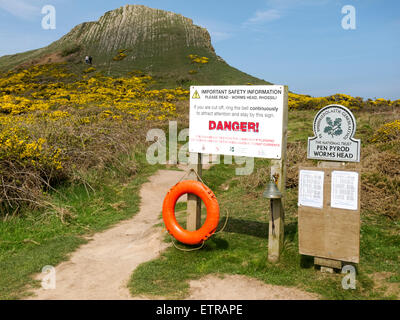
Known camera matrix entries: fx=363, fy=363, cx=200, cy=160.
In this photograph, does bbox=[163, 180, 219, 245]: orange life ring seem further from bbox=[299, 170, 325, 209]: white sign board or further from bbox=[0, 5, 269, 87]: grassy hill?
bbox=[0, 5, 269, 87]: grassy hill

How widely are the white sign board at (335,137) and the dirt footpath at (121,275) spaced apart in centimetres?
183

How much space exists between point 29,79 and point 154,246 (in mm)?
36837

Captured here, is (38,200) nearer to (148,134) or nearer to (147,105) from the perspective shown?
(148,134)

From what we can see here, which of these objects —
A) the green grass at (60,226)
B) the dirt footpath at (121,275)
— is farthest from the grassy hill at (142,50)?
the dirt footpath at (121,275)

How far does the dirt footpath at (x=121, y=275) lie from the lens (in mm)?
4598

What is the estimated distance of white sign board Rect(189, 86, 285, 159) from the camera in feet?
17.7

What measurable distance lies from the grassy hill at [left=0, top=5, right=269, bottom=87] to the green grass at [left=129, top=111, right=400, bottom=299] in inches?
1205

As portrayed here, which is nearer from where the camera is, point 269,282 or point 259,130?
point 269,282

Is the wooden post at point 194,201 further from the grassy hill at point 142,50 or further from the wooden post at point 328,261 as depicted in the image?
the grassy hill at point 142,50

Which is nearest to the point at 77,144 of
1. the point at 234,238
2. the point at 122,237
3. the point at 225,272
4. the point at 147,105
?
the point at 122,237

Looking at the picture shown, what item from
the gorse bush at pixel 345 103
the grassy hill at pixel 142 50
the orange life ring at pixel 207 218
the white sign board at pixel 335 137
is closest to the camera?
the white sign board at pixel 335 137

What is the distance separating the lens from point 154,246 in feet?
21.0

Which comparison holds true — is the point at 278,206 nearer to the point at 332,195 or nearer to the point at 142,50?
the point at 332,195

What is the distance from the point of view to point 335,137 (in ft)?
15.9
